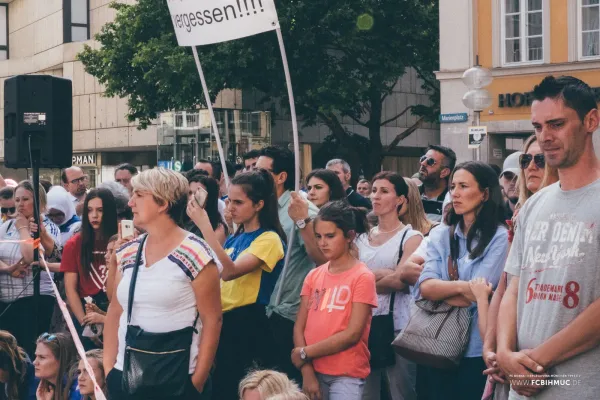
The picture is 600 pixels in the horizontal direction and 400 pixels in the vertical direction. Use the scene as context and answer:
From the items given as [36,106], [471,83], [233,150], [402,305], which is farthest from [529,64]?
[402,305]

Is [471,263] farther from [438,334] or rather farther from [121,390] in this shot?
[121,390]

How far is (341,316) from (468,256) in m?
0.96

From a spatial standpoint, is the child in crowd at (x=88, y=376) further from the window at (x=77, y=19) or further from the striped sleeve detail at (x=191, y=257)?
the window at (x=77, y=19)

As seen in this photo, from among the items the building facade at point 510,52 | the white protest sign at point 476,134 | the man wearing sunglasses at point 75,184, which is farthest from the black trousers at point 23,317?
the building facade at point 510,52

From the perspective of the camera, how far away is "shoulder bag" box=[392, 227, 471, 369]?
542 centimetres

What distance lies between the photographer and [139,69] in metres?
30.9

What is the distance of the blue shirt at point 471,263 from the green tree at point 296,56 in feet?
73.4

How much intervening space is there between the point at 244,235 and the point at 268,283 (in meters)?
0.35

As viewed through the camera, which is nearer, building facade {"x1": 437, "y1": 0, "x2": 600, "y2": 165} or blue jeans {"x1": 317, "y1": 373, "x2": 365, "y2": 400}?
Answer: blue jeans {"x1": 317, "y1": 373, "x2": 365, "y2": 400}

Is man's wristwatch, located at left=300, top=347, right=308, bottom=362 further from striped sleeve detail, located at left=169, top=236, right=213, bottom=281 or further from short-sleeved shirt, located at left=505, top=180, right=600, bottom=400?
short-sleeved shirt, located at left=505, top=180, right=600, bottom=400

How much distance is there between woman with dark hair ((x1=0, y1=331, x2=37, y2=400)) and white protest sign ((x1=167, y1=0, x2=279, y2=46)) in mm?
2808

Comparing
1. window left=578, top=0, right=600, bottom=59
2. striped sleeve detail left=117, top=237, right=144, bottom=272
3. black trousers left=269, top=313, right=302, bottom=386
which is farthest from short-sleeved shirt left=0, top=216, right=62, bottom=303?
window left=578, top=0, right=600, bottom=59

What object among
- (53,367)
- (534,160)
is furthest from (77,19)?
(534,160)

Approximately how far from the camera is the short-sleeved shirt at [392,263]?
6820mm
